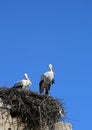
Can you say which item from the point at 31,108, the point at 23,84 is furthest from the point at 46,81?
the point at 31,108

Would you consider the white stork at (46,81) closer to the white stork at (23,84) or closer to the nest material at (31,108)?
the white stork at (23,84)

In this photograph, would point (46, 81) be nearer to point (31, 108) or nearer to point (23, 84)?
point (23, 84)

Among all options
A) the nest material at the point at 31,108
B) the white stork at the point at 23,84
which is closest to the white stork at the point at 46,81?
the white stork at the point at 23,84

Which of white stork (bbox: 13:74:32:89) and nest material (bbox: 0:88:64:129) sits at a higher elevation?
white stork (bbox: 13:74:32:89)

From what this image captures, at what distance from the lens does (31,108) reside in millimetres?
17062

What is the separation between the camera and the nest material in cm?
1684

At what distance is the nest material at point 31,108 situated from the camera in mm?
16844

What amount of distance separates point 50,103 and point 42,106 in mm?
424

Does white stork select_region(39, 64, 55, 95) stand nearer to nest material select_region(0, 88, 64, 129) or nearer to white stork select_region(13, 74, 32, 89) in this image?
white stork select_region(13, 74, 32, 89)

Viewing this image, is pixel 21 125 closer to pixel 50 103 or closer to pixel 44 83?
pixel 50 103

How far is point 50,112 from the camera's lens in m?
17.4

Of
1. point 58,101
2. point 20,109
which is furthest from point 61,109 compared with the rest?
point 20,109

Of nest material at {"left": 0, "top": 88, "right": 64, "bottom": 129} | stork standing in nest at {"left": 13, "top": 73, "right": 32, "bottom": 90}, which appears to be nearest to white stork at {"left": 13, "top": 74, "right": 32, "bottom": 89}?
stork standing in nest at {"left": 13, "top": 73, "right": 32, "bottom": 90}

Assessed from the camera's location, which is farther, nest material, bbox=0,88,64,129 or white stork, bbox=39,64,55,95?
white stork, bbox=39,64,55,95
